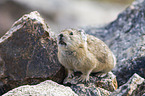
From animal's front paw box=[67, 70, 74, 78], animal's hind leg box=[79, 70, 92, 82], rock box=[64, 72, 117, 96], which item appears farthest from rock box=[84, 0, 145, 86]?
animal's front paw box=[67, 70, 74, 78]

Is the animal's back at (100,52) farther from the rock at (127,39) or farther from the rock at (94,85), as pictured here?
the rock at (127,39)

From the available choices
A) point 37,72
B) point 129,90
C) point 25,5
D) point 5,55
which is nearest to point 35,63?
point 37,72

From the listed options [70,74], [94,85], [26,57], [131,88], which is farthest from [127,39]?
[131,88]

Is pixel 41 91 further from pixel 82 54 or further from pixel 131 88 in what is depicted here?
pixel 131 88

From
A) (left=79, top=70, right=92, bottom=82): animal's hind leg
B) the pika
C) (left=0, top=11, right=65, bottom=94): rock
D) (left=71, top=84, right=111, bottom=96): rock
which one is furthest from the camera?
(left=79, top=70, right=92, bottom=82): animal's hind leg

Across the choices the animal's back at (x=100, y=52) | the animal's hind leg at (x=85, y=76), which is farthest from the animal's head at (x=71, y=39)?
the animal's hind leg at (x=85, y=76)

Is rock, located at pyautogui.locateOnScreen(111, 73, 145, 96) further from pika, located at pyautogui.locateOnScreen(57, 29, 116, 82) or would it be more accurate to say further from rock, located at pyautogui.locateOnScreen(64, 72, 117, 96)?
pika, located at pyautogui.locateOnScreen(57, 29, 116, 82)
